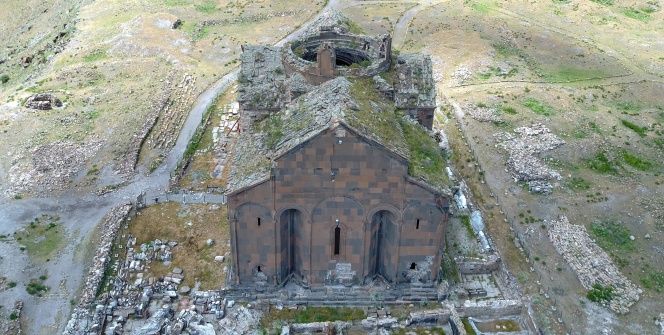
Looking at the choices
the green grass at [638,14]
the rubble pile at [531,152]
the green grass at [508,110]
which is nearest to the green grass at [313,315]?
the rubble pile at [531,152]

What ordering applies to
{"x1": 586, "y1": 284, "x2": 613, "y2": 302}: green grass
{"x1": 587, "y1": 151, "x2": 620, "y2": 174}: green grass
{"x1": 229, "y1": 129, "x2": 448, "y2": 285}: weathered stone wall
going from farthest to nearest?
{"x1": 587, "y1": 151, "x2": 620, "y2": 174}: green grass
{"x1": 586, "y1": 284, "x2": 613, "y2": 302}: green grass
{"x1": 229, "y1": 129, "x2": 448, "y2": 285}: weathered stone wall

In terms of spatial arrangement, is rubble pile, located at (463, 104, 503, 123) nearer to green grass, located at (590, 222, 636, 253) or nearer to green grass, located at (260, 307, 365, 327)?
green grass, located at (590, 222, 636, 253)

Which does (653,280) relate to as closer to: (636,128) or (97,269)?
(636,128)

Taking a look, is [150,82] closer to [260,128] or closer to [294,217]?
[260,128]

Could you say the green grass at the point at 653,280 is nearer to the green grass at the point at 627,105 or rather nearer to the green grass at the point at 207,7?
the green grass at the point at 627,105

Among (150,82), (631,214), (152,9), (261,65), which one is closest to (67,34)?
(152,9)

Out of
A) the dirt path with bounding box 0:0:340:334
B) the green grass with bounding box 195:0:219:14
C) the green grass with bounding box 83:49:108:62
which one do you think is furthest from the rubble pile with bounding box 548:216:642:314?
the green grass with bounding box 195:0:219:14
